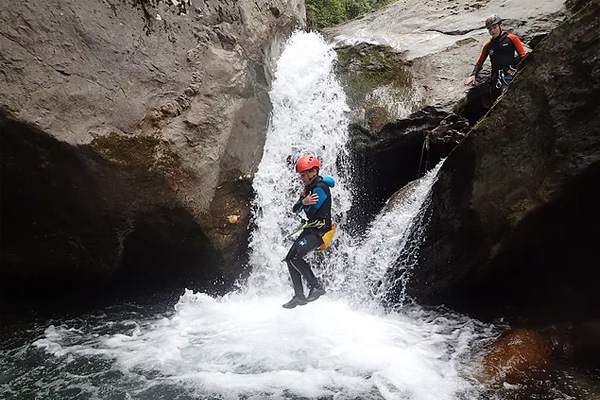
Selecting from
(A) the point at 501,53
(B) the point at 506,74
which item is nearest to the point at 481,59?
(A) the point at 501,53

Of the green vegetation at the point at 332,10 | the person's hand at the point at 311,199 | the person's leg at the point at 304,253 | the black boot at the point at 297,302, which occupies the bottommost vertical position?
the black boot at the point at 297,302

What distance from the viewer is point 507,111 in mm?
5492

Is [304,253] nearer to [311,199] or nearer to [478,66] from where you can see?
[311,199]

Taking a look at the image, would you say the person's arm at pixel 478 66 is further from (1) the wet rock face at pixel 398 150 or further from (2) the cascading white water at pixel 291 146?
(2) the cascading white water at pixel 291 146

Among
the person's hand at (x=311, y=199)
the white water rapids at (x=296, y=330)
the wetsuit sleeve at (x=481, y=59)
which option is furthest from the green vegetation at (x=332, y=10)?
the person's hand at (x=311, y=199)

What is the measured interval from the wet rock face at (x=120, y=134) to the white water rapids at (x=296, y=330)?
752mm

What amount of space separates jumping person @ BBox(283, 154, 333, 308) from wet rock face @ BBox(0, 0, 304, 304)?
1511 millimetres

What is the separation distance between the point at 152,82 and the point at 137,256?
280 centimetres

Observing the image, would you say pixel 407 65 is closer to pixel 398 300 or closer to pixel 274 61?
pixel 274 61

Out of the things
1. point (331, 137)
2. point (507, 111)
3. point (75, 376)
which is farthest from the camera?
point (331, 137)

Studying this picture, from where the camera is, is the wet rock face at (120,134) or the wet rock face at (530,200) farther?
the wet rock face at (120,134)

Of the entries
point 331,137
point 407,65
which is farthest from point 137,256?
point 407,65

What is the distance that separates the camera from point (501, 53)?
24.7 ft

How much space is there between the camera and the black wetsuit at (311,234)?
6.05 meters
